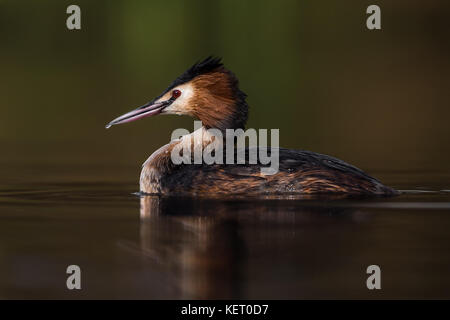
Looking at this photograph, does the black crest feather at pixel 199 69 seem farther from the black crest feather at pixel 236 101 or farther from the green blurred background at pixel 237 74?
the green blurred background at pixel 237 74

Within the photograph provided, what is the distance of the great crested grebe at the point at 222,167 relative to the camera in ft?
35.3

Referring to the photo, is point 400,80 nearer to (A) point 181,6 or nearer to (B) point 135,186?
(A) point 181,6

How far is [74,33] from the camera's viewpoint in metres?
39.0

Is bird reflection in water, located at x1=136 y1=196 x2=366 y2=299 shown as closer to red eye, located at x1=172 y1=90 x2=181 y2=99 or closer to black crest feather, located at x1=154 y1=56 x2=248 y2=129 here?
black crest feather, located at x1=154 y1=56 x2=248 y2=129

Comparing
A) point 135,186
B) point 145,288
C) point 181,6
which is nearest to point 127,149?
point 135,186

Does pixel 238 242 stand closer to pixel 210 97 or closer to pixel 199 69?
pixel 210 97

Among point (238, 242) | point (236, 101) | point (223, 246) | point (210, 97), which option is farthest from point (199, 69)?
point (223, 246)

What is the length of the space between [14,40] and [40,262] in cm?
3019

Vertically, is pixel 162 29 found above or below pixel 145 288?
above

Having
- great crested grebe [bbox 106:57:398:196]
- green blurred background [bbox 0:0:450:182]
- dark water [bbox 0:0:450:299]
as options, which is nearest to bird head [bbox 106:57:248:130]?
great crested grebe [bbox 106:57:398:196]

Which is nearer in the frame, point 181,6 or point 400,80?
point 400,80

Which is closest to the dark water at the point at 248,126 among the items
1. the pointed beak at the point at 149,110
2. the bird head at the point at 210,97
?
the pointed beak at the point at 149,110

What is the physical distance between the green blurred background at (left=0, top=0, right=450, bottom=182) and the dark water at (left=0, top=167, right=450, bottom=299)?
3.38 meters

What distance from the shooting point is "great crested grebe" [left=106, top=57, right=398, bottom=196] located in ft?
35.3
